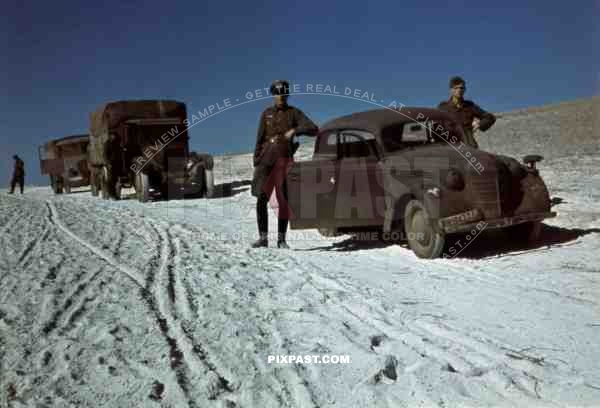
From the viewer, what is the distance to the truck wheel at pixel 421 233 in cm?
541

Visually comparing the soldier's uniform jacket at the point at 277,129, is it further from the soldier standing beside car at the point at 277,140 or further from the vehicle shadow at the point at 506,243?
the vehicle shadow at the point at 506,243

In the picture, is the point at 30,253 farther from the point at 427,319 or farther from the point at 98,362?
the point at 427,319

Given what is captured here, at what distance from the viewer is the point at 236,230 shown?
845 cm

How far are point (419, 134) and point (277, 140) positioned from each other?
1744 mm

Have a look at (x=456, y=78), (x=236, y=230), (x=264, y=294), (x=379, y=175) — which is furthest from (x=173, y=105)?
(x=264, y=294)

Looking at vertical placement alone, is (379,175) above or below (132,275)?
above

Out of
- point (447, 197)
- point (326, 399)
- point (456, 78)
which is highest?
point (456, 78)

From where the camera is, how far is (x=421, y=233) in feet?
18.5

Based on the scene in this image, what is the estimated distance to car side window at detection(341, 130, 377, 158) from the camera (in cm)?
621

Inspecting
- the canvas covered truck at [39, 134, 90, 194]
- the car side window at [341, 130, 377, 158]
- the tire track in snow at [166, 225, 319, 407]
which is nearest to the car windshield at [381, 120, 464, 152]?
the car side window at [341, 130, 377, 158]

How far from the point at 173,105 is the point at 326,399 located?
49.7 ft

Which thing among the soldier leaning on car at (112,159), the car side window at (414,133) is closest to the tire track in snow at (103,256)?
the car side window at (414,133)

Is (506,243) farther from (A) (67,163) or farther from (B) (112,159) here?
(A) (67,163)

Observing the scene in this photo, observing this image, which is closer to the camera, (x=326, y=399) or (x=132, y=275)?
(x=326, y=399)
